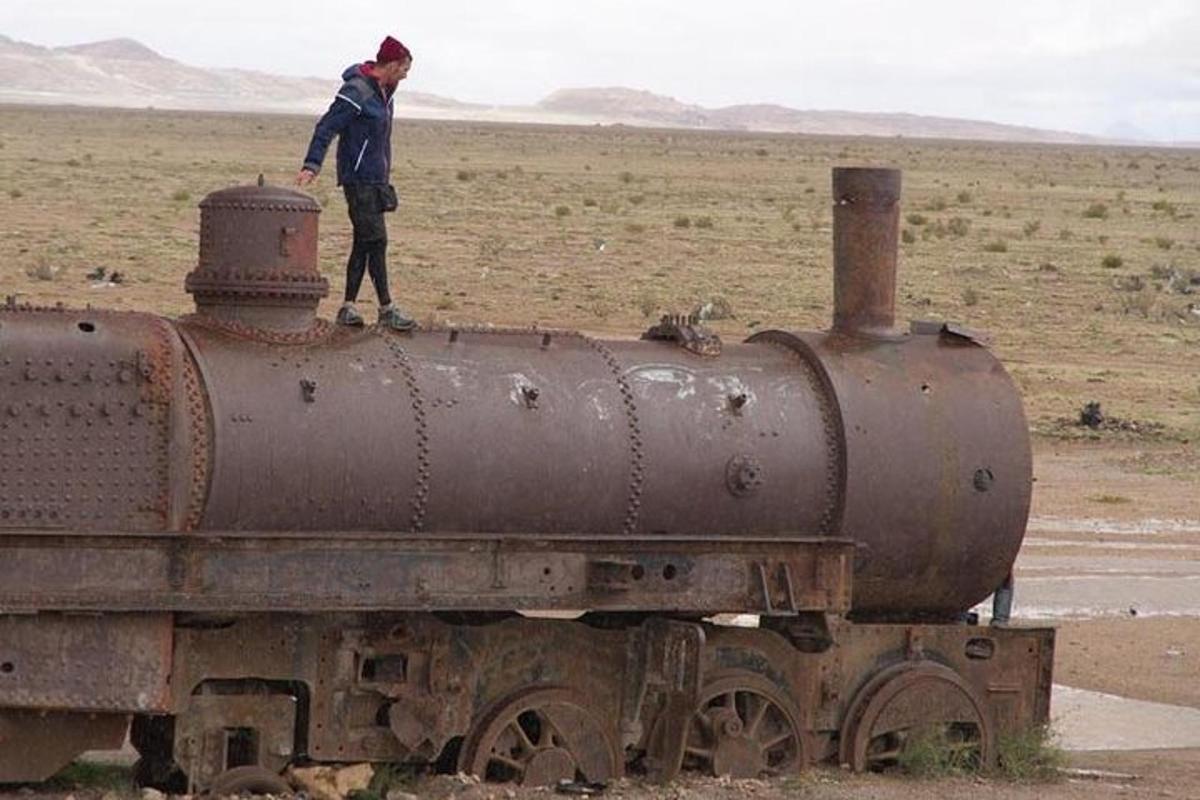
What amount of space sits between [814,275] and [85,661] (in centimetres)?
2807

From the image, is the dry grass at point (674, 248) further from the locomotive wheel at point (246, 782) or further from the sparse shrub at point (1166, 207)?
the locomotive wheel at point (246, 782)

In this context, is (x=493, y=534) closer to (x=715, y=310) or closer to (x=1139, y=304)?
(x=715, y=310)

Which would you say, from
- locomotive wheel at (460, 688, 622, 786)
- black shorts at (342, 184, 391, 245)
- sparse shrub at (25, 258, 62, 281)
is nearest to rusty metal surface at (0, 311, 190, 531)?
locomotive wheel at (460, 688, 622, 786)

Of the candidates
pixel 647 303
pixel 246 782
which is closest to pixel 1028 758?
pixel 246 782

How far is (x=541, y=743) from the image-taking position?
10.5 meters

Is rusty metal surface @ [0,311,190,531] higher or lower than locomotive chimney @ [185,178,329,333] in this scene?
lower

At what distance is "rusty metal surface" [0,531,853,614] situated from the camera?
936 centimetres

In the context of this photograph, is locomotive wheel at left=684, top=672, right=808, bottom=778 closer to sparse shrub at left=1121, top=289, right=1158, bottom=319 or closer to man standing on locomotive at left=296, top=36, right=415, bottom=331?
man standing on locomotive at left=296, top=36, right=415, bottom=331

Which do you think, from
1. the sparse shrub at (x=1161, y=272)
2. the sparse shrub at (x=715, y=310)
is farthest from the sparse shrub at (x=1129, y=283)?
the sparse shrub at (x=715, y=310)

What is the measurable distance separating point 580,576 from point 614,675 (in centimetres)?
66

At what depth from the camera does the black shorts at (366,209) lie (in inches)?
468

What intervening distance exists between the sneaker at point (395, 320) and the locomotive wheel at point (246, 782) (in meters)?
1.96

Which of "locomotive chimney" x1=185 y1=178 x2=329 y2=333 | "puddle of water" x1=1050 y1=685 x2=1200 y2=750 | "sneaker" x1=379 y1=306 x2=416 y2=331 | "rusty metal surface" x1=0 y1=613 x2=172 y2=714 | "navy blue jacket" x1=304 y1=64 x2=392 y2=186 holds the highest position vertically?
"navy blue jacket" x1=304 y1=64 x2=392 y2=186

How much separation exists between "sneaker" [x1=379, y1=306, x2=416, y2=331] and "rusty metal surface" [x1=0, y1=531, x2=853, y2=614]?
1079 mm
